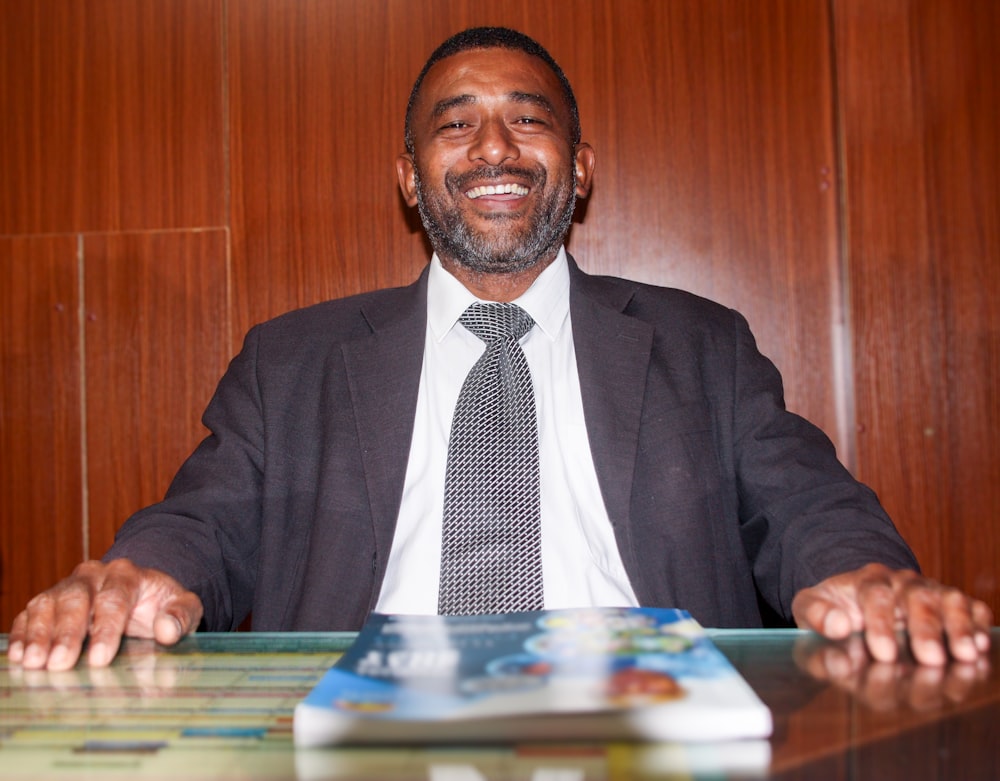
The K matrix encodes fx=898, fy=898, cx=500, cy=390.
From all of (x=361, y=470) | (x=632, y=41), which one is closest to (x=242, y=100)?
(x=632, y=41)

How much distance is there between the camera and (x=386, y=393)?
153 centimetres

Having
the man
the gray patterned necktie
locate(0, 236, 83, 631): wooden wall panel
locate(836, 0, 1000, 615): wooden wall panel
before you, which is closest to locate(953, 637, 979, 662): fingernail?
the man

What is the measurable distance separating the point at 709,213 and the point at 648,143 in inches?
8.4

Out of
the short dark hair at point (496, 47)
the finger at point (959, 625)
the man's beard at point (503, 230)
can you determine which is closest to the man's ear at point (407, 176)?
the short dark hair at point (496, 47)

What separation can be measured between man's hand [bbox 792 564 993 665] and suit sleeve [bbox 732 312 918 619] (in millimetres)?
99

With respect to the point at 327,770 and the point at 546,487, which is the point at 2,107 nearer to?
the point at 546,487

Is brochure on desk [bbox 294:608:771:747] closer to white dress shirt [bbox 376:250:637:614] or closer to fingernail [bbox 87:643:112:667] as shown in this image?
fingernail [bbox 87:643:112:667]

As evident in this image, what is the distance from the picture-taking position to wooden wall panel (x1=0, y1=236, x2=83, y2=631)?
7.02 ft

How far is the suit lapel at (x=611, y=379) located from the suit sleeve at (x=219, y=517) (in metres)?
0.58

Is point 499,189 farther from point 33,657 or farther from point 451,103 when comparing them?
point 33,657

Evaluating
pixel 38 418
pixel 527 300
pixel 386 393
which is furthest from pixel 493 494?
pixel 38 418

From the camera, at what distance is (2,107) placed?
214 centimetres

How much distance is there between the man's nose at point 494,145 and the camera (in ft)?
5.65

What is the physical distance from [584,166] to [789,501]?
0.92 meters
